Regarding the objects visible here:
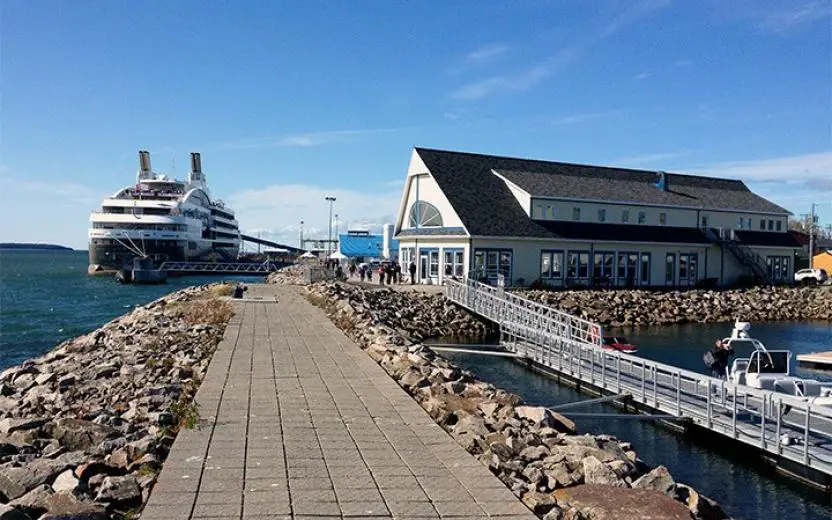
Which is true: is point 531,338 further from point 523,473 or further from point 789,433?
point 523,473

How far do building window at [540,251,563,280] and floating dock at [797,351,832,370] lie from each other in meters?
16.3

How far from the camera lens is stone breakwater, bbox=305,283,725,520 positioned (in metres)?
7.13

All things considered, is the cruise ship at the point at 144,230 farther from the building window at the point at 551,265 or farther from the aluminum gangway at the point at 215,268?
the building window at the point at 551,265

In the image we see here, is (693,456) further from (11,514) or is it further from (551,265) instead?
(551,265)

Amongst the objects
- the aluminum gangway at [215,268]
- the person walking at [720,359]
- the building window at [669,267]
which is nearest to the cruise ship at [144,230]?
the aluminum gangway at [215,268]

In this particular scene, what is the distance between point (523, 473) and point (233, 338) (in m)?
12.5

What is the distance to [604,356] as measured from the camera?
66.8 ft

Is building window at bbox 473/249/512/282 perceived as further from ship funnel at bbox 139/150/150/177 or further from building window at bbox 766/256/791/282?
ship funnel at bbox 139/150/150/177

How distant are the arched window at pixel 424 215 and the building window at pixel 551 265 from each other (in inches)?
250

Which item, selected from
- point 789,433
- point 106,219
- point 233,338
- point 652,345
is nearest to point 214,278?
point 106,219

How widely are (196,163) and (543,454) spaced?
130m

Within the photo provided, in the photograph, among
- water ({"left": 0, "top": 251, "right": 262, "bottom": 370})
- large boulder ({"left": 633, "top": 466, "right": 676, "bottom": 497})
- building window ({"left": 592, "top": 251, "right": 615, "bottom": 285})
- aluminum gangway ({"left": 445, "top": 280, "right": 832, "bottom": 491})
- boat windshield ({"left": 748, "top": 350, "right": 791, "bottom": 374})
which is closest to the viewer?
large boulder ({"left": 633, "top": 466, "right": 676, "bottom": 497})

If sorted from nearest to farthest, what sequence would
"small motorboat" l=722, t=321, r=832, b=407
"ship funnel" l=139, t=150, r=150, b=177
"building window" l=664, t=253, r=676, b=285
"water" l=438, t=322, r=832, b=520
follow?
"water" l=438, t=322, r=832, b=520 < "small motorboat" l=722, t=321, r=832, b=407 < "building window" l=664, t=253, r=676, b=285 < "ship funnel" l=139, t=150, r=150, b=177

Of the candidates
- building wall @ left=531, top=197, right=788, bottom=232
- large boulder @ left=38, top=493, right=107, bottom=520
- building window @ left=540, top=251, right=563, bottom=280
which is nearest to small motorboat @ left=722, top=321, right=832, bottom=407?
large boulder @ left=38, top=493, right=107, bottom=520
